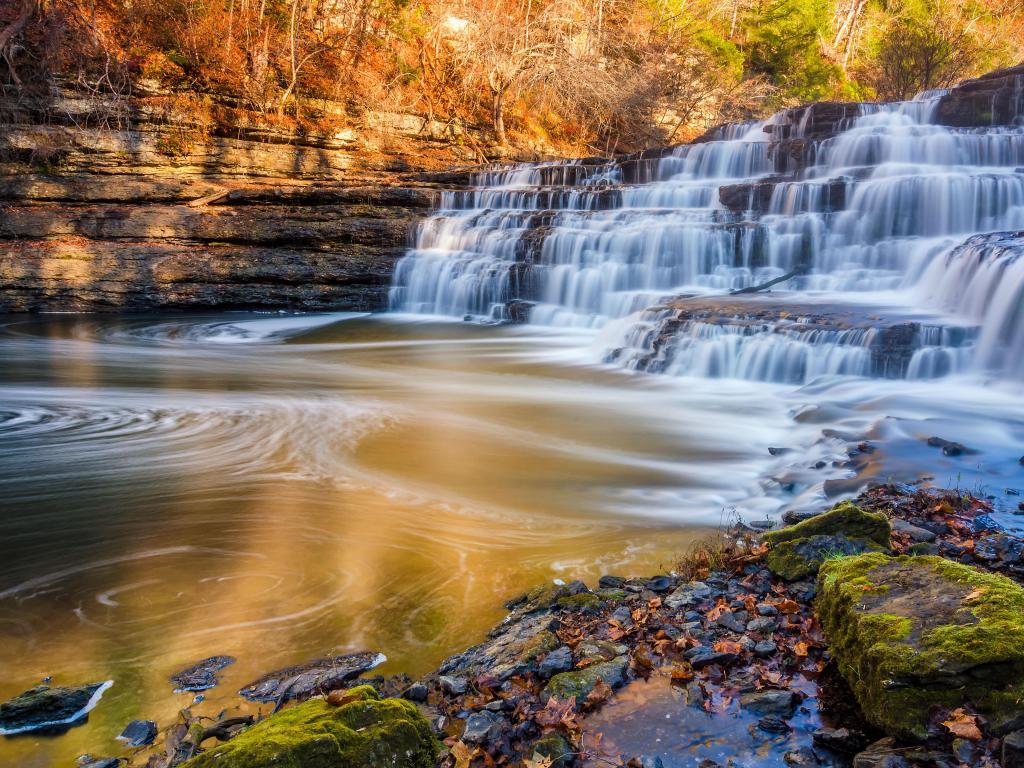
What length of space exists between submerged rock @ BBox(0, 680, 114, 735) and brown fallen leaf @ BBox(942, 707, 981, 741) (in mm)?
3098

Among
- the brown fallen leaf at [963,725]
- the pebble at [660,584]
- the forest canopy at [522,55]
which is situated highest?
the forest canopy at [522,55]

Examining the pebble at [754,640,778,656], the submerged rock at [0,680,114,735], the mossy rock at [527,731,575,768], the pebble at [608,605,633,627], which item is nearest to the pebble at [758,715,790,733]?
the pebble at [754,640,778,656]

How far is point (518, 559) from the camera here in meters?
4.41

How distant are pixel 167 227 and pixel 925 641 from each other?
17.6 metres

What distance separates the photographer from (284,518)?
16.6 ft

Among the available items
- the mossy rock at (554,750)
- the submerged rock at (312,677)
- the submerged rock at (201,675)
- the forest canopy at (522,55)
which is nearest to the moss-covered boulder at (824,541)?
the mossy rock at (554,750)

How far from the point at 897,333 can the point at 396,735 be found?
29.5 ft

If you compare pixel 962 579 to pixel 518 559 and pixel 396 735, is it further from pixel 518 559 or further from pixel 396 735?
pixel 518 559

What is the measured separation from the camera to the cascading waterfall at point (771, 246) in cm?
954

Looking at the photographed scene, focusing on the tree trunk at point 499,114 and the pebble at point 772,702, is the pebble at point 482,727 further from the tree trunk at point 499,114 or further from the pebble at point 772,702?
the tree trunk at point 499,114

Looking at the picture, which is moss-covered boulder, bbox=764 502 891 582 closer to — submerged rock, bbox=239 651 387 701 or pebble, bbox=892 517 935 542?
pebble, bbox=892 517 935 542

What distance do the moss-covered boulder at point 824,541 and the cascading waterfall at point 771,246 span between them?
19.8 feet

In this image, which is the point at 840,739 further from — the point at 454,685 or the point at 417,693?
the point at 417,693

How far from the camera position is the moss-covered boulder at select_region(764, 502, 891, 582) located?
344 centimetres
